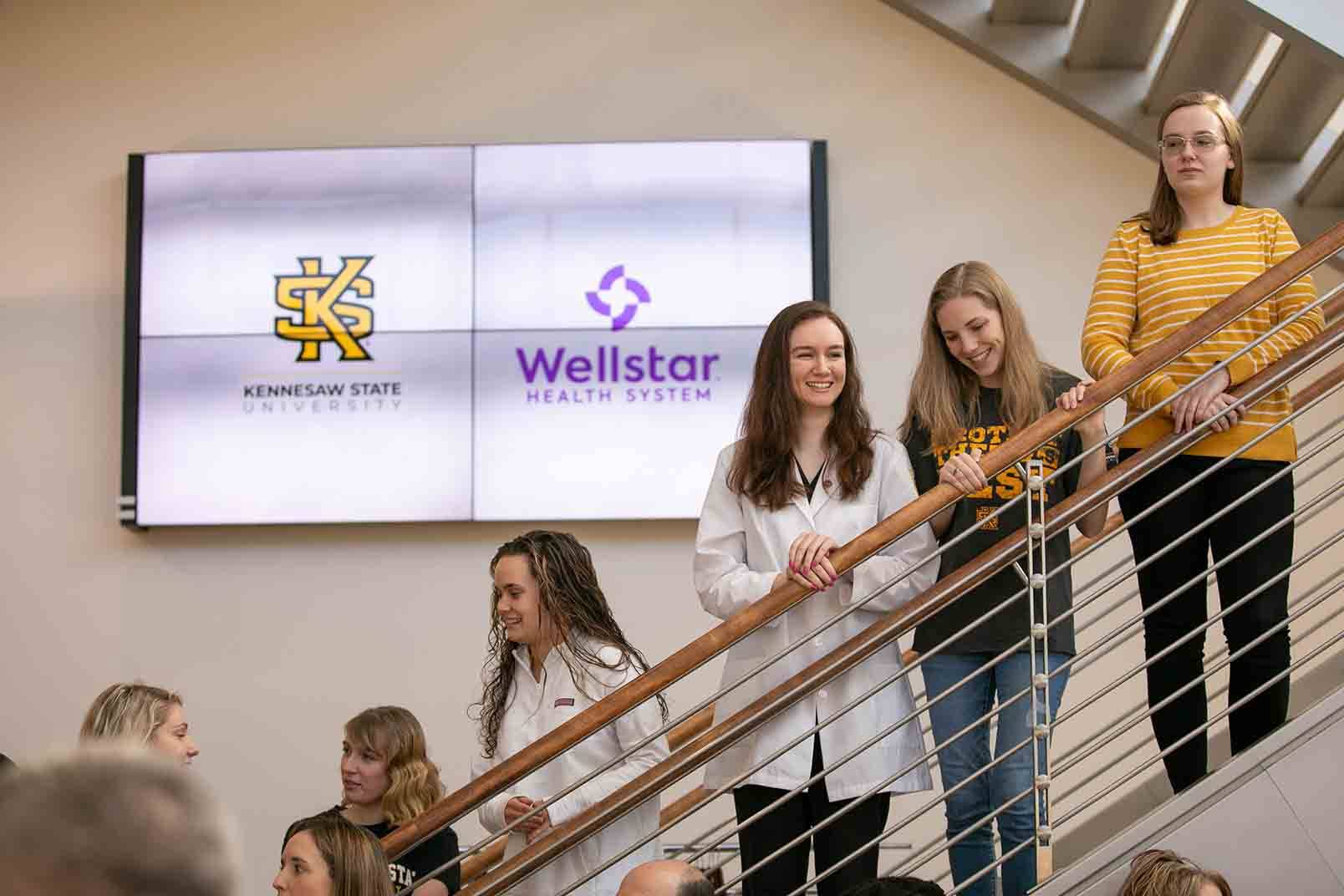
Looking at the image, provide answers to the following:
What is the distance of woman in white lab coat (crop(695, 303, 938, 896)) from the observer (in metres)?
2.83

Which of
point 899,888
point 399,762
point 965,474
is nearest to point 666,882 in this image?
point 899,888

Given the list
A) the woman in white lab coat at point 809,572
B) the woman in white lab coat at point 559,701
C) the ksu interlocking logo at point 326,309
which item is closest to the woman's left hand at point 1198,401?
the woman in white lab coat at point 809,572

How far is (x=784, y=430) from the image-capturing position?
3045 mm

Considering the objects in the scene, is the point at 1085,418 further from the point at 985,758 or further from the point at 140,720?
the point at 140,720

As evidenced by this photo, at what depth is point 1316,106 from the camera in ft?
16.0

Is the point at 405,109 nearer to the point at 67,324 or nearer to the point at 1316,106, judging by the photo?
the point at 67,324

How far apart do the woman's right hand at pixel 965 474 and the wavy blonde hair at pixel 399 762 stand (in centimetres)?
160

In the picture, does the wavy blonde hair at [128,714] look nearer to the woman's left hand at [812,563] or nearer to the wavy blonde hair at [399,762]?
the wavy blonde hair at [399,762]

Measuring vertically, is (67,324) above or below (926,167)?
below

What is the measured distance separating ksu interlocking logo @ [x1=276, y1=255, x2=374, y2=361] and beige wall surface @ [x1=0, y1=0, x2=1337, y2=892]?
20.8 inches

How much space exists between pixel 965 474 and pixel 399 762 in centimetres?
167

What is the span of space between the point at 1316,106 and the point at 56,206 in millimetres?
4390

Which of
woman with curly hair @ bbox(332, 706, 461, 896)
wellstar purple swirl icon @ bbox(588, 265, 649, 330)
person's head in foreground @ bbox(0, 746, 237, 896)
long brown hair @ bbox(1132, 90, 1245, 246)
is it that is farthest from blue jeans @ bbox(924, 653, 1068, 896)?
wellstar purple swirl icon @ bbox(588, 265, 649, 330)

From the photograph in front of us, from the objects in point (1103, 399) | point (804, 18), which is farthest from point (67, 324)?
point (1103, 399)
